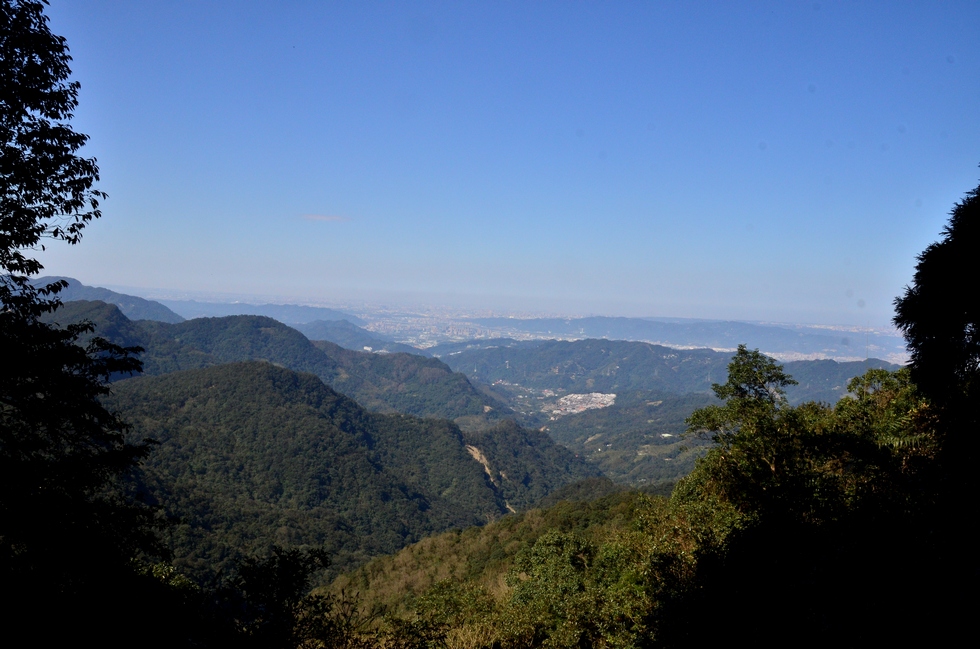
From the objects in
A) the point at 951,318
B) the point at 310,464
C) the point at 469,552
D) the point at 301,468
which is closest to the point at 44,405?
the point at 951,318

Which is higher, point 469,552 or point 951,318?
point 951,318

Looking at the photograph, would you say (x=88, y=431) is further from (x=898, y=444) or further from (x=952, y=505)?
(x=898, y=444)

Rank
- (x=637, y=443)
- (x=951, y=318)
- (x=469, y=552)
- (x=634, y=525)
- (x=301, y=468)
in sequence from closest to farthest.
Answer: (x=951, y=318)
(x=634, y=525)
(x=469, y=552)
(x=301, y=468)
(x=637, y=443)

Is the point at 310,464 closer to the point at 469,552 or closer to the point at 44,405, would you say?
the point at 469,552

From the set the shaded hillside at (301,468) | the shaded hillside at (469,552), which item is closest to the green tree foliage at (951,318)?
the shaded hillside at (469,552)

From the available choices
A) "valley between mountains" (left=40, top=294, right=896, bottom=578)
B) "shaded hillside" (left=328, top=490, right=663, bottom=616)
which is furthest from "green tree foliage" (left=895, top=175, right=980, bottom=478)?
"valley between mountains" (left=40, top=294, right=896, bottom=578)

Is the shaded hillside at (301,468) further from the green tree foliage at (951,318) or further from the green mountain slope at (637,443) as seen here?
the green tree foliage at (951,318)

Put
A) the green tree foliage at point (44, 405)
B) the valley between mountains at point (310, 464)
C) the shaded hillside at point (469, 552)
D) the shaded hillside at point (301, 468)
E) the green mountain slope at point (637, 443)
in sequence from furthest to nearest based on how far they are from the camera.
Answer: the green mountain slope at point (637, 443) < the shaded hillside at point (301, 468) < the valley between mountains at point (310, 464) < the shaded hillside at point (469, 552) < the green tree foliage at point (44, 405)

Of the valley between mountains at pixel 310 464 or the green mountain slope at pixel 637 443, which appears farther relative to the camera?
the green mountain slope at pixel 637 443

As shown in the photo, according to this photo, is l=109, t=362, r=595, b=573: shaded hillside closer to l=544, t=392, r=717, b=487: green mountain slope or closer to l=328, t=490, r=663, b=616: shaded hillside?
l=544, t=392, r=717, b=487: green mountain slope
